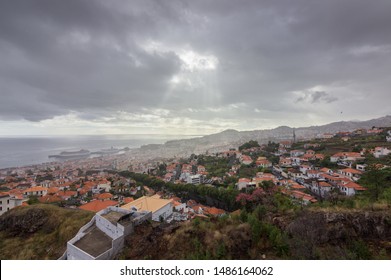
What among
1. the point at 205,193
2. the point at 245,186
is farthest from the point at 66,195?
the point at 245,186

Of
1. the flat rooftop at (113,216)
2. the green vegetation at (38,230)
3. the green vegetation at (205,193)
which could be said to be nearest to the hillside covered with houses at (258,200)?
the green vegetation at (205,193)

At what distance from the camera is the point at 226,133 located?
Answer: 381 ft

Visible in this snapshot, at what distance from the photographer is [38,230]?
980 cm

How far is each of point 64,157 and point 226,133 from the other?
8349 cm

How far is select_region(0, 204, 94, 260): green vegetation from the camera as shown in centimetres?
797

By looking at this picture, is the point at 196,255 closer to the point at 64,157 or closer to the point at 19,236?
the point at 19,236

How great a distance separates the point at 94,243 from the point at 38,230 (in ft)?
19.1

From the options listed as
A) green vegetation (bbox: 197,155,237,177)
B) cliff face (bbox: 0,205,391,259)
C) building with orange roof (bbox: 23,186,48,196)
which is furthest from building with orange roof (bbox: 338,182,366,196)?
building with orange roof (bbox: 23,186,48,196)

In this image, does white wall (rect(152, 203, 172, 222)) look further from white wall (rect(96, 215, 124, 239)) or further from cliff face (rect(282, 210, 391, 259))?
cliff face (rect(282, 210, 391, 259))

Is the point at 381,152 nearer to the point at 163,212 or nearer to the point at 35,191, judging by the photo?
the point at 163,212
